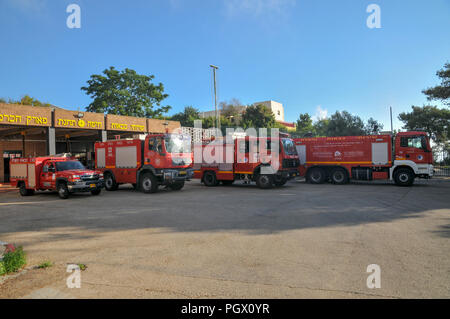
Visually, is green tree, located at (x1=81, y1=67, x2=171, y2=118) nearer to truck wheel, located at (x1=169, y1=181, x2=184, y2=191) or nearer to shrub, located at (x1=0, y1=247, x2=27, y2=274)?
truck wheel, located at (x1=169, y1=181, x2=184, y2=191)

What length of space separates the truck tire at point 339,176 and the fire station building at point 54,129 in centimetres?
1028

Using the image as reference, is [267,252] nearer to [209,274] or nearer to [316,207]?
[209,274]

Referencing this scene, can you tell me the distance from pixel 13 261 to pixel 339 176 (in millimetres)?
16791

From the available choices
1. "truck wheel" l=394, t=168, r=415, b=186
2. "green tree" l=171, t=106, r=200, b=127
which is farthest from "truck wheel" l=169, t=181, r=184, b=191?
"green tree" l=171, t=106, r=200, b=127

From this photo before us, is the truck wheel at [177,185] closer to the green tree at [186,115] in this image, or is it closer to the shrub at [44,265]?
the shrub at [44,265]

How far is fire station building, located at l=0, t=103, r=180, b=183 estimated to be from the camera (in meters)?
19.4

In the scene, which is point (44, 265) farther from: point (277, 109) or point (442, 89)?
point (277, 109)

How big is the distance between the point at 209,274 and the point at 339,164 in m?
15.2

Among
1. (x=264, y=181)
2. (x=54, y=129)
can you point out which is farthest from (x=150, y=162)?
(x=54, y=129)

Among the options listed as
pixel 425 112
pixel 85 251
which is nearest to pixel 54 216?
pixel 85 251

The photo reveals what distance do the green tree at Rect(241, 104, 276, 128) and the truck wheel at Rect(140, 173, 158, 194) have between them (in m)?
30.5

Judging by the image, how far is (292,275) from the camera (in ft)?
14.4

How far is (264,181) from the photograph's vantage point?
15844 millimetres

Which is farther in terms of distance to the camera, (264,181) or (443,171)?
(443,171)
